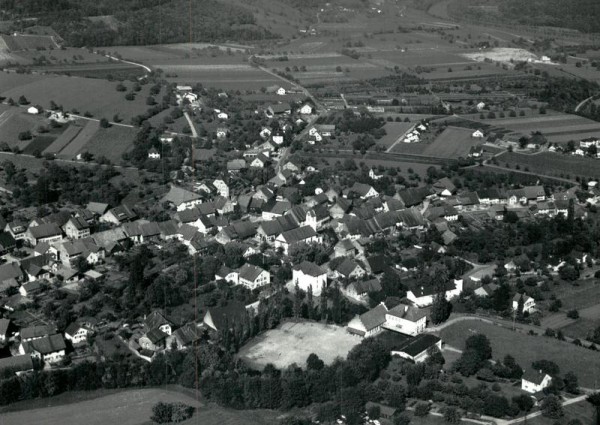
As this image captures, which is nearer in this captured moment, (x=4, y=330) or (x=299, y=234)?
(x=4, y=330)

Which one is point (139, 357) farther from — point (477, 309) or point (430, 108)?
point (430, 108)

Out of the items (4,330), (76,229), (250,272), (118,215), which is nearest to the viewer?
(4,330)

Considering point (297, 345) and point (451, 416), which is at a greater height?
point (451, 416)

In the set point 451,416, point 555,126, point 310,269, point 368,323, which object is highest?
point 451,416

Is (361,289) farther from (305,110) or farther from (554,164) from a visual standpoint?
(305,110)

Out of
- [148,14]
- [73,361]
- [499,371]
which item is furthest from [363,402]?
[148,14]

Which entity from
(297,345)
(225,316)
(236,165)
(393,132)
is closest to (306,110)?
(393,132)

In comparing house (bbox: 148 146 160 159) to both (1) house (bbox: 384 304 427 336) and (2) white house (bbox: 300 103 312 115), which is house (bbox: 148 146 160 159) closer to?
(2) white house (bbox: 300 103 312 115)

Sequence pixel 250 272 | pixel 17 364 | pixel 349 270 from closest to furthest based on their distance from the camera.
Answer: pixel 17 364, pixel 250 272, pixel 349 270
